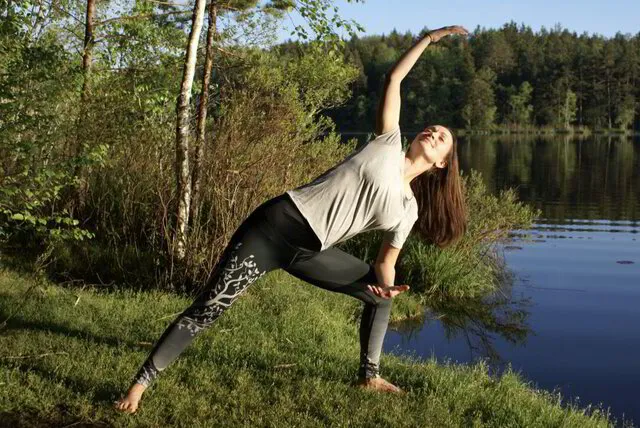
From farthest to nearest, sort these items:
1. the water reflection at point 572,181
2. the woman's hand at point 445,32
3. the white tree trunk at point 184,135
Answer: the water reflection at point 572,181, the white tree trunk at point 184,135, the woman's hand at point 445,32

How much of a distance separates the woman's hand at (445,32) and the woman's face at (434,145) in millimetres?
589

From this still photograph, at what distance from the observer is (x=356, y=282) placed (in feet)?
16.0

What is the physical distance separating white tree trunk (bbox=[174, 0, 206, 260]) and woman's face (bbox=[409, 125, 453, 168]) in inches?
154

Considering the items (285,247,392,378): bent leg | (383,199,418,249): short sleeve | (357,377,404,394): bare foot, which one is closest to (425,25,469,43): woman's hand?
(383,199,418,249): short sleeve

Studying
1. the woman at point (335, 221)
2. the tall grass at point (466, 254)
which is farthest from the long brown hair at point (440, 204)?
the tall grass at point (466, 254)

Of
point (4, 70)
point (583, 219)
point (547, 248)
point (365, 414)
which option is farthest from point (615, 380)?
point (583, 219)

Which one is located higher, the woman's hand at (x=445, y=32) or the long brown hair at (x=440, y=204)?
the woman's hand at (x=445, y=32)

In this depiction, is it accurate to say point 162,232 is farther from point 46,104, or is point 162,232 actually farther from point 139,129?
point 46,104

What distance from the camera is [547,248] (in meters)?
17.7

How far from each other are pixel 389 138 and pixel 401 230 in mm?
595

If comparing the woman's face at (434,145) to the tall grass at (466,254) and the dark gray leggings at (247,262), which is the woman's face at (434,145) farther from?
the tall grass at (466,254)

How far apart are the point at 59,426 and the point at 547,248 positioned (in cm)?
1525

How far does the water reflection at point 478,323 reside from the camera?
32.4 feet

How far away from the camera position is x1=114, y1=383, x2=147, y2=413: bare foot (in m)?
4.42
